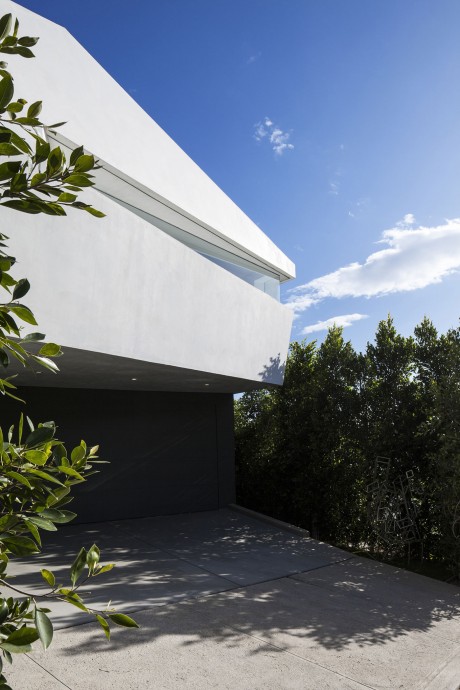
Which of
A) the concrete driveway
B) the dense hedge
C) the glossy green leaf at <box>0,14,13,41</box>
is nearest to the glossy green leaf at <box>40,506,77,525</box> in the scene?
the glossy green leaf at <box>0,14,13,41</box>

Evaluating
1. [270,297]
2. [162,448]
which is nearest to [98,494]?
[162,448]

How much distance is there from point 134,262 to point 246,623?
16.0 ft

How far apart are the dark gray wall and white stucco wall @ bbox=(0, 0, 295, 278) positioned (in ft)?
15.2

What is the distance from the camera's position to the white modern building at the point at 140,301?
649 centimetres

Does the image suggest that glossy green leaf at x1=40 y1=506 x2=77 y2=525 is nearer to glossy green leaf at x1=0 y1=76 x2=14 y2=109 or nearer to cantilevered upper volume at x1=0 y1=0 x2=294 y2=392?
glossy green leaf at x1=0 y1=76 x2=14 y2=109

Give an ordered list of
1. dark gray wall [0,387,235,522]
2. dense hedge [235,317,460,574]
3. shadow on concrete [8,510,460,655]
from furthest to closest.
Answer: dark gray wall [0,387,235,522], dense hedge [235,317,460,574], shadow on concrete [8,510,460,655]

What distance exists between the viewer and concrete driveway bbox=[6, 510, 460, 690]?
490 centimetres

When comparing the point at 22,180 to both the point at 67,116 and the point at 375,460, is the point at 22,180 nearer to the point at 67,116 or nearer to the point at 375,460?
the point at 67,116

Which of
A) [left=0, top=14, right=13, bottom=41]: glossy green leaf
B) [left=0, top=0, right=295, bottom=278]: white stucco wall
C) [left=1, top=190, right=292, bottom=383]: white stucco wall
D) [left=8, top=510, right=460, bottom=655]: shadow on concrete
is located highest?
[left=0, top=0, right=295, bottom=278]: white stucco wall

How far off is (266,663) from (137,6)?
389 inches

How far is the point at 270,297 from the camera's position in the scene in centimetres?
1209

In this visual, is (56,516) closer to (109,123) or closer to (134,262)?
(134,262)

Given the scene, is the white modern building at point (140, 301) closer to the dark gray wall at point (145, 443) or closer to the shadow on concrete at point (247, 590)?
the dark gray wall at point (145, 443)

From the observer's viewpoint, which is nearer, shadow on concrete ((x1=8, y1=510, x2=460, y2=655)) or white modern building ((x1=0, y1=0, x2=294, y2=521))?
shadow on concrete ((x1=8, y1=510, x2=460, y2=655))
